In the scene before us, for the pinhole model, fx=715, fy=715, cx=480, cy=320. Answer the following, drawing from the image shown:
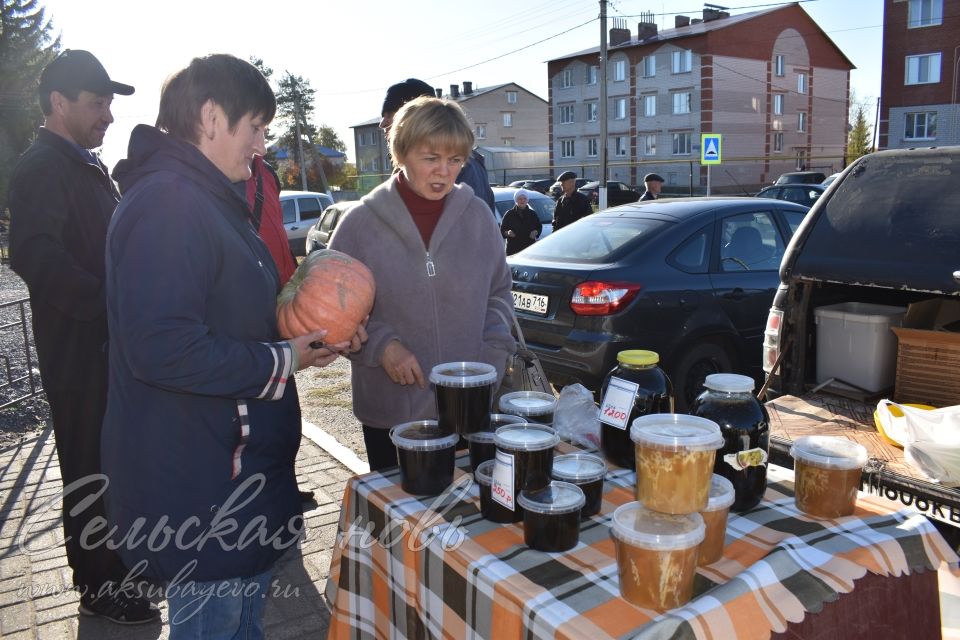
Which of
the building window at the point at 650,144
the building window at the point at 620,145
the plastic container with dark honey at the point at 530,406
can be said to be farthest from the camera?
the building window at the point at 620,145

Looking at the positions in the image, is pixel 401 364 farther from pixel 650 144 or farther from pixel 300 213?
pixel 650 144

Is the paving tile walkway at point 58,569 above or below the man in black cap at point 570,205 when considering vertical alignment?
below

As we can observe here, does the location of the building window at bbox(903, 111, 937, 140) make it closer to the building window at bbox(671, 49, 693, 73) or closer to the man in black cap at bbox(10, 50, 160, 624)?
the building window at bbox(671, 49, 693, 73)

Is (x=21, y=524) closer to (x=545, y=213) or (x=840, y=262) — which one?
(x=840, y=262)

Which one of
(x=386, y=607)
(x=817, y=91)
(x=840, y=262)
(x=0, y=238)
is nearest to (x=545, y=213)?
(x=840, y=262)

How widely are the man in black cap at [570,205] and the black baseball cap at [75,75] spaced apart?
822cm

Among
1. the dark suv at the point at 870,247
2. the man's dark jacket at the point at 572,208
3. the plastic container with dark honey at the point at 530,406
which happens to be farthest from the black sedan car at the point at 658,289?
the man's dark jacket at the point at 572,208

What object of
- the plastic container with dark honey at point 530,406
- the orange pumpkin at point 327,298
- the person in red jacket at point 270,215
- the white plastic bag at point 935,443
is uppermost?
the person in red jacket at point 270,215

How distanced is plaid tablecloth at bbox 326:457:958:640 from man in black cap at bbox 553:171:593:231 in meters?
8.92

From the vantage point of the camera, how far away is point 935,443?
111 inches

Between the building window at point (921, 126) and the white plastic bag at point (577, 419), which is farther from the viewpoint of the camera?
the building window at point (921, 126)

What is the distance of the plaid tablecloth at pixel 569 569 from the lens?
150 cm

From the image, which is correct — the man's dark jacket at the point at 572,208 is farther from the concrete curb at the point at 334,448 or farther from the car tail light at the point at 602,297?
the concrete curb at the point at 334,448

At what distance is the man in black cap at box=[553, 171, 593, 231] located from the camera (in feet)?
35.7
